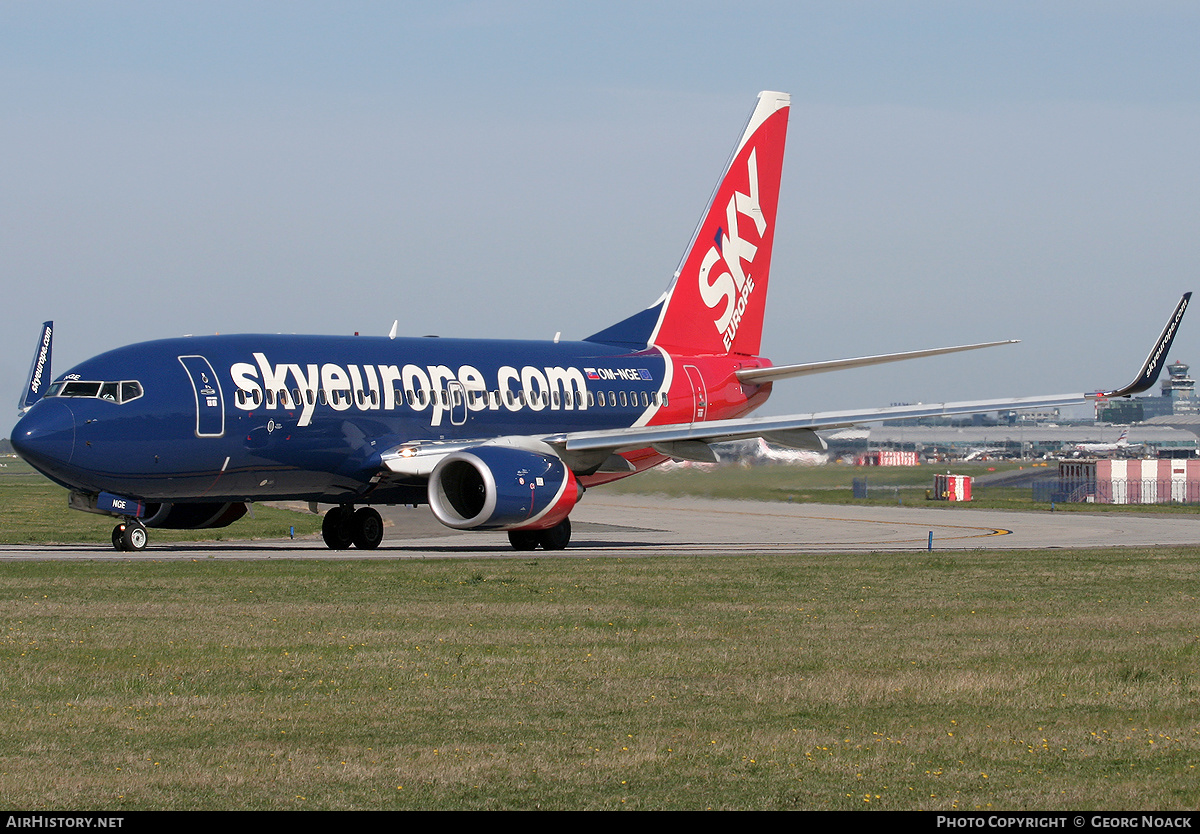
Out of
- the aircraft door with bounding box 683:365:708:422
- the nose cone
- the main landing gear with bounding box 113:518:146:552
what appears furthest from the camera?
the aircraft door with bounding box 683:365:708:422

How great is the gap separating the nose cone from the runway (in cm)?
201

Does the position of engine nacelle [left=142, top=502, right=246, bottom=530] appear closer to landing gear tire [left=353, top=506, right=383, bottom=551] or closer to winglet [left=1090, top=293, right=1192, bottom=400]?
landing gear tire [left=353, top=506, right=383, bottom=551]

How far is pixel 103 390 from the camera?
2650 cm

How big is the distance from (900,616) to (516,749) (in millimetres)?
8978

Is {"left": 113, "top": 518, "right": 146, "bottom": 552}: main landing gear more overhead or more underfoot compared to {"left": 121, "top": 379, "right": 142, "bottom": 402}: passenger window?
more underfoot

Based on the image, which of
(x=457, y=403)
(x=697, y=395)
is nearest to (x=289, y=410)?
(x=457, y=403)

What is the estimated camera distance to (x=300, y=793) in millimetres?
8852

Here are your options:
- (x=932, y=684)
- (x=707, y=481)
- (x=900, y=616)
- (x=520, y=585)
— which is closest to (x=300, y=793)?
(x=932, y=684)

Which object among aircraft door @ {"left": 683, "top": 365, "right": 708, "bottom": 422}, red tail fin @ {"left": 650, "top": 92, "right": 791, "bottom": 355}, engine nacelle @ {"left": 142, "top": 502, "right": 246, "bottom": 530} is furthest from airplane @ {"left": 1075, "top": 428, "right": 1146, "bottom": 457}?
engine nacelle @ {"left": 142, "top": 502, "right": 246, "bottom": 530}

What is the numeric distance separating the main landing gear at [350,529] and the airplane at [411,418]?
3cm

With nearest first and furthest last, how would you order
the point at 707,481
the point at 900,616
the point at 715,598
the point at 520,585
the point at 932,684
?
1. the point at 932,684
2. the point at 900,616
3. the point at 715,598
4. the point at 520,585
5. the point at 707,481

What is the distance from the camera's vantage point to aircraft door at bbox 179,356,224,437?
88.8ft

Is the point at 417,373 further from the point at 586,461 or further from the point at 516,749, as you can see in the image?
the point at 516,749

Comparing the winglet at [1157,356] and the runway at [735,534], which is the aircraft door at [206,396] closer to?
the runway at [735,534]
